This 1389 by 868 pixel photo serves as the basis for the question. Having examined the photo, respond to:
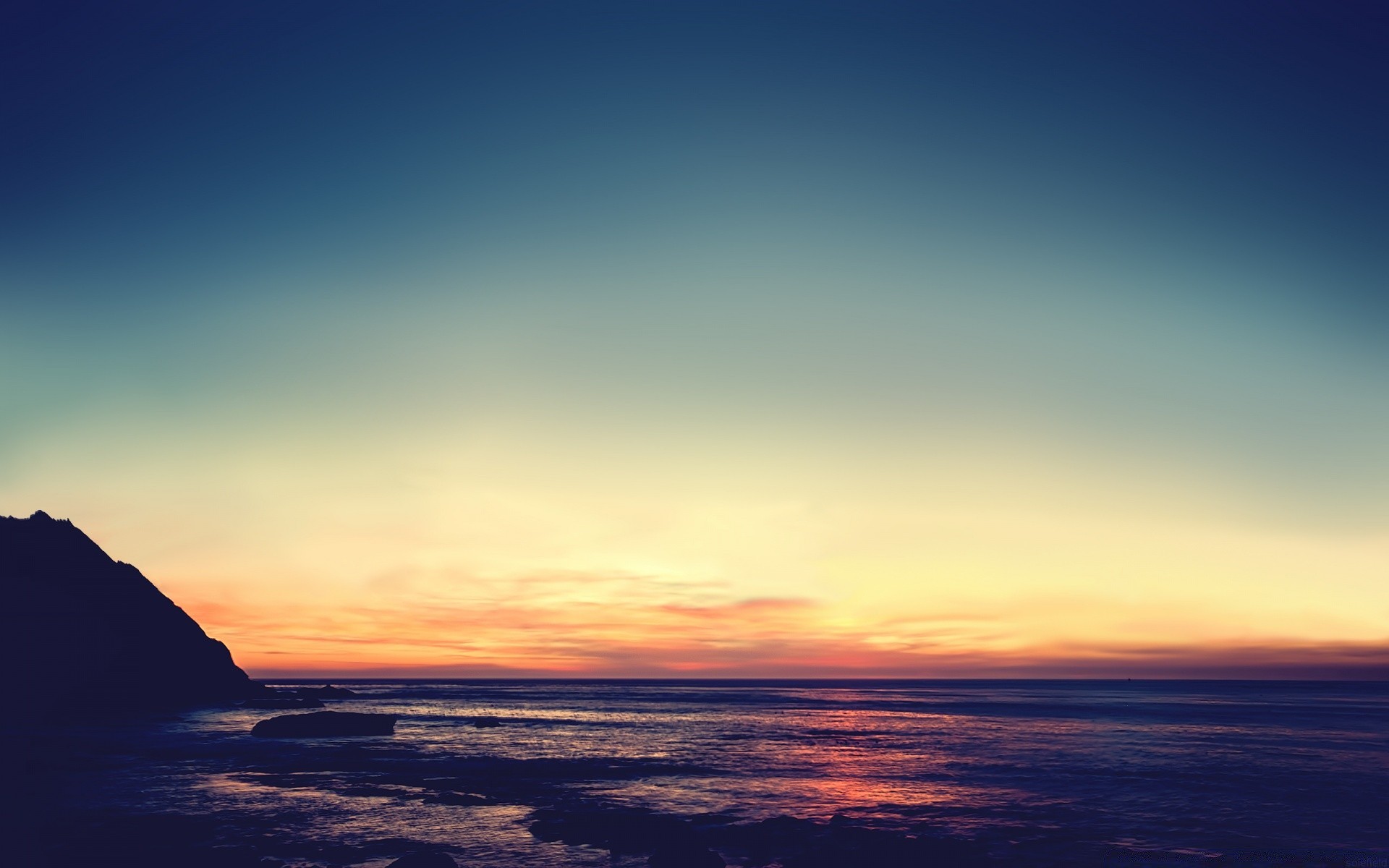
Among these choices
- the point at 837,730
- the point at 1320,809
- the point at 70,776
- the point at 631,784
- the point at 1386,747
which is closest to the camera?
the point at 1320,809

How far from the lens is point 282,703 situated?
357 feet

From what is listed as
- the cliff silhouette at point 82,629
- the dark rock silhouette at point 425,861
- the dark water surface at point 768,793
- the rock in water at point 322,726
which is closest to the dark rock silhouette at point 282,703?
the cliff silhouette at point 82,629

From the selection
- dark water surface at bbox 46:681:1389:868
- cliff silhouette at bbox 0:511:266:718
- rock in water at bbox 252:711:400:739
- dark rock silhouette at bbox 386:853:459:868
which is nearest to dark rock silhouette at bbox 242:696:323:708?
cliff silhouette at bbox 0:511:266:718

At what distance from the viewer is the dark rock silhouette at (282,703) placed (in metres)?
105

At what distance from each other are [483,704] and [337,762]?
100446 millimetres

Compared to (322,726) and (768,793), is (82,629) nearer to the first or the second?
(322,726)

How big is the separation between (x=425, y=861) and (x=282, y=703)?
107 metres

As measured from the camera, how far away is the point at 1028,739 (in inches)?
2721

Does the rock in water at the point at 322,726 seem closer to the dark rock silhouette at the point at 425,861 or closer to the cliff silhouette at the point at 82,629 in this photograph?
the cliff silhouette at the point at 82,629

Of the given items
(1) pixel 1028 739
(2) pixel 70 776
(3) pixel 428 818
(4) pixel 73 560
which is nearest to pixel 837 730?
(1) pixel 1028 739

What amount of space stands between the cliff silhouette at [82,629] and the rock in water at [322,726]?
1261 inches

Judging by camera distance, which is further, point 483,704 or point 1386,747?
point 483,704

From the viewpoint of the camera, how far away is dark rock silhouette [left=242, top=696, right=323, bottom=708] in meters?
105

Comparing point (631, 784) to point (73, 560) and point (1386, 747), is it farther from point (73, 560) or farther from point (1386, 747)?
point (73, 560)
